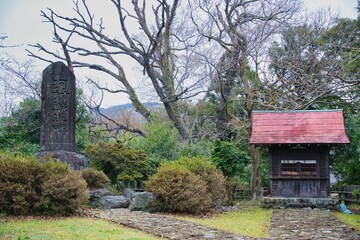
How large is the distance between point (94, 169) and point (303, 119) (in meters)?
10.4

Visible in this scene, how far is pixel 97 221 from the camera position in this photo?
1141 cm

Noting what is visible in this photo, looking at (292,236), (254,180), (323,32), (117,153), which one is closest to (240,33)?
(323,32)

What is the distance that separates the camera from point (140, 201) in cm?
1422

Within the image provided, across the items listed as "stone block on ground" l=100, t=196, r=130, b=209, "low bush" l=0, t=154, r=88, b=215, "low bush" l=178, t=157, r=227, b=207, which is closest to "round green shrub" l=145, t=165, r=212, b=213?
"stone block on ground" l=100, t=196, r=130, b=209

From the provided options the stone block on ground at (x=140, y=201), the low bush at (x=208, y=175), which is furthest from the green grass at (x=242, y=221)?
the stone block on ground at (x=140, y=201)

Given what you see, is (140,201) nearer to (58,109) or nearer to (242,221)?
Result: (242,221)

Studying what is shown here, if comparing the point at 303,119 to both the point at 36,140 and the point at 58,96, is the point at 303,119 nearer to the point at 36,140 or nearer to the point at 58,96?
the point at 58,96

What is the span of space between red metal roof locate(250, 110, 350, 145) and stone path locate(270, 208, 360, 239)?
4.00 meters

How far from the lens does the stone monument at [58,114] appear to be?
51.8ft

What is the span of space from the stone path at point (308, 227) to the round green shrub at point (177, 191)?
2528mm

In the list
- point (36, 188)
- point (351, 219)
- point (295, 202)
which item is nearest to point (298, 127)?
point (295, 202)

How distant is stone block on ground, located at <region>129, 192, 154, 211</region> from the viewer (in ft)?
46.0

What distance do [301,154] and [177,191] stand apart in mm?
7865

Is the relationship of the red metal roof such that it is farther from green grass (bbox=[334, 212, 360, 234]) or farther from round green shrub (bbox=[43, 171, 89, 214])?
round green shrub (bbox=[43, 171, 89, 214])
